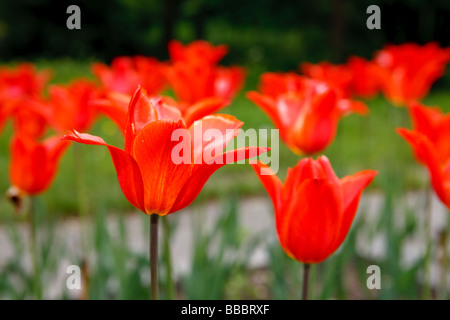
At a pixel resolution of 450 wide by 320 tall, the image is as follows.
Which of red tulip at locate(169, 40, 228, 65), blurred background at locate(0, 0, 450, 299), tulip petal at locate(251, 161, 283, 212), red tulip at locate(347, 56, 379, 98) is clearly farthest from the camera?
blurred background at locate(0, 0, 450, 299)

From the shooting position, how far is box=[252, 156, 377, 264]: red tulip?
0.74m

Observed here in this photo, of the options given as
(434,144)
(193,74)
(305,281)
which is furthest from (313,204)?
(193,74)

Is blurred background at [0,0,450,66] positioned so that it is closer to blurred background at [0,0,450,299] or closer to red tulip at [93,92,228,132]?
blurred background at [0,0,450,299]

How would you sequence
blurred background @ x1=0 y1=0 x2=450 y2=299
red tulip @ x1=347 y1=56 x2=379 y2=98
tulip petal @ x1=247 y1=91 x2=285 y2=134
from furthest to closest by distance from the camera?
blurred background @ x1=0 y1=0 x2=450 y2=299
red tulip @ x1=347 y1=56 x2=379 y2=98
tulip petal @ x1=247 y1=91 x2=285 y2=134

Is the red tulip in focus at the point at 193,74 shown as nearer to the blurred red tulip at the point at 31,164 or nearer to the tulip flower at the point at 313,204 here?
the blurred red tulip at the point at 31,164

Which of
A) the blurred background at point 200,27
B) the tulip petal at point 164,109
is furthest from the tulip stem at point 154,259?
the blurred background at point 200,27

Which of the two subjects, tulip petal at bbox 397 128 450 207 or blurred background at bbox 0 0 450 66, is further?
blurred background at bbox 0 0 450 66

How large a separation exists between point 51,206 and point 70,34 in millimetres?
9334

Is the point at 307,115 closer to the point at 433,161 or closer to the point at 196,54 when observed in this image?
the point at 433,161

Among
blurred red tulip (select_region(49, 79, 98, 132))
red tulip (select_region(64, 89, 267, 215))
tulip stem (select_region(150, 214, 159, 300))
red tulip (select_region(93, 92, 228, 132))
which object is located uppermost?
blurred red tulip (select_region(49, 79, 98, 132))

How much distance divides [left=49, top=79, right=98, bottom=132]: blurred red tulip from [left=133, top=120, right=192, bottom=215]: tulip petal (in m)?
0.87

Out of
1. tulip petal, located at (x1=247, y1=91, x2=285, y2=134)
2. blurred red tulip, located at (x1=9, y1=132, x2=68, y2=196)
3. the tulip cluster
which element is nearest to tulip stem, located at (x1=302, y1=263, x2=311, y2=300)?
the tulip cluster
